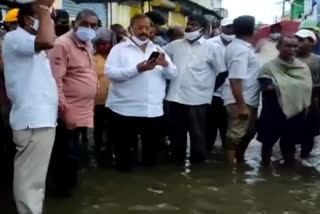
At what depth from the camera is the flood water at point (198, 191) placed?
573cm

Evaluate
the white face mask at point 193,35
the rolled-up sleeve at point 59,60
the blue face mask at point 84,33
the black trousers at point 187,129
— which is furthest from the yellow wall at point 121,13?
the rolled-up sleeve at point 59,60

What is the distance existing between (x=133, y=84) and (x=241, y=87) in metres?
1.15

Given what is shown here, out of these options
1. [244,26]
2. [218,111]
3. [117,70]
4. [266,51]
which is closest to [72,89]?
[117,70]

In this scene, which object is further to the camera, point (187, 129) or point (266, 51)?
point (266, 51)

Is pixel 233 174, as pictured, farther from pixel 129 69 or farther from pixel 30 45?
pixel 30 45

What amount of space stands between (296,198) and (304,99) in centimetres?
142

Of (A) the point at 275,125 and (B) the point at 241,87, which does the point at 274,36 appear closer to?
(A) the point at 275,125

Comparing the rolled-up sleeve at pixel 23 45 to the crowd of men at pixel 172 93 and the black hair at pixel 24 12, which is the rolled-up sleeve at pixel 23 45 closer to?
the black hair at pixel 24 12

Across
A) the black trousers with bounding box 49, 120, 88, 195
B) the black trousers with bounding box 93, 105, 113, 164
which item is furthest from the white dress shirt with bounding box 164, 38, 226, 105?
the black trousers with bounding box 49, 120, 88, 195

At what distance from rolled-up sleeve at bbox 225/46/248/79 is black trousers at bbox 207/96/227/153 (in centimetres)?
114

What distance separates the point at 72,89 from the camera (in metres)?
6.15

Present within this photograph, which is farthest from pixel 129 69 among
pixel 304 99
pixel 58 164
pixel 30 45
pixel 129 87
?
pixel 30 45

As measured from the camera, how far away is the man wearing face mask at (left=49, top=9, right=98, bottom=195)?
5.95 meters

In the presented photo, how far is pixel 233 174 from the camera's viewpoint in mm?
7180
